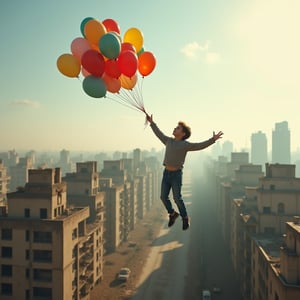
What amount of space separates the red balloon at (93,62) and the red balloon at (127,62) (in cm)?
80

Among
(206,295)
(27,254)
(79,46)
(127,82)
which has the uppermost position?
(79,46)

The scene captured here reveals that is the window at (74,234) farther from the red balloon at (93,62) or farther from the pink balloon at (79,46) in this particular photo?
the red balloon at (93,62)

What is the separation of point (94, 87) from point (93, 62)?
101cm

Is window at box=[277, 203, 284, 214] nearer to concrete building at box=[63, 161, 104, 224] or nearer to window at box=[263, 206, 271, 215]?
window at box=[263, 206, 271, 215]

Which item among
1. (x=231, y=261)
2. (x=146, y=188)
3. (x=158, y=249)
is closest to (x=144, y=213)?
(x=146, y=188)

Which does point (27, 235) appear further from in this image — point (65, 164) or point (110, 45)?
point (65, 164)

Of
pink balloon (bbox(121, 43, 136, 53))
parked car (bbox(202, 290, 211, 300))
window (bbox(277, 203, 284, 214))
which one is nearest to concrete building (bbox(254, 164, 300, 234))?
window (bbox(277, 203, 284, 214))

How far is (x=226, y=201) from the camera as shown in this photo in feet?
244

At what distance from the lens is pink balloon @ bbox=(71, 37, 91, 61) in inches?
592

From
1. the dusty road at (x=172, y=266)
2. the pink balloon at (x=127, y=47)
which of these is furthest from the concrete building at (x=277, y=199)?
the pink balloon at (x=127, y=47)

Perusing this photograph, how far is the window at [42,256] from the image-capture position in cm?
3762

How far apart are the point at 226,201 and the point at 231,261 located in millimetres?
14038

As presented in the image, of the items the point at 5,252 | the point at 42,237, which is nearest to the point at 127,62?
the point at 42,237

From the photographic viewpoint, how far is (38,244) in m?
37.5
